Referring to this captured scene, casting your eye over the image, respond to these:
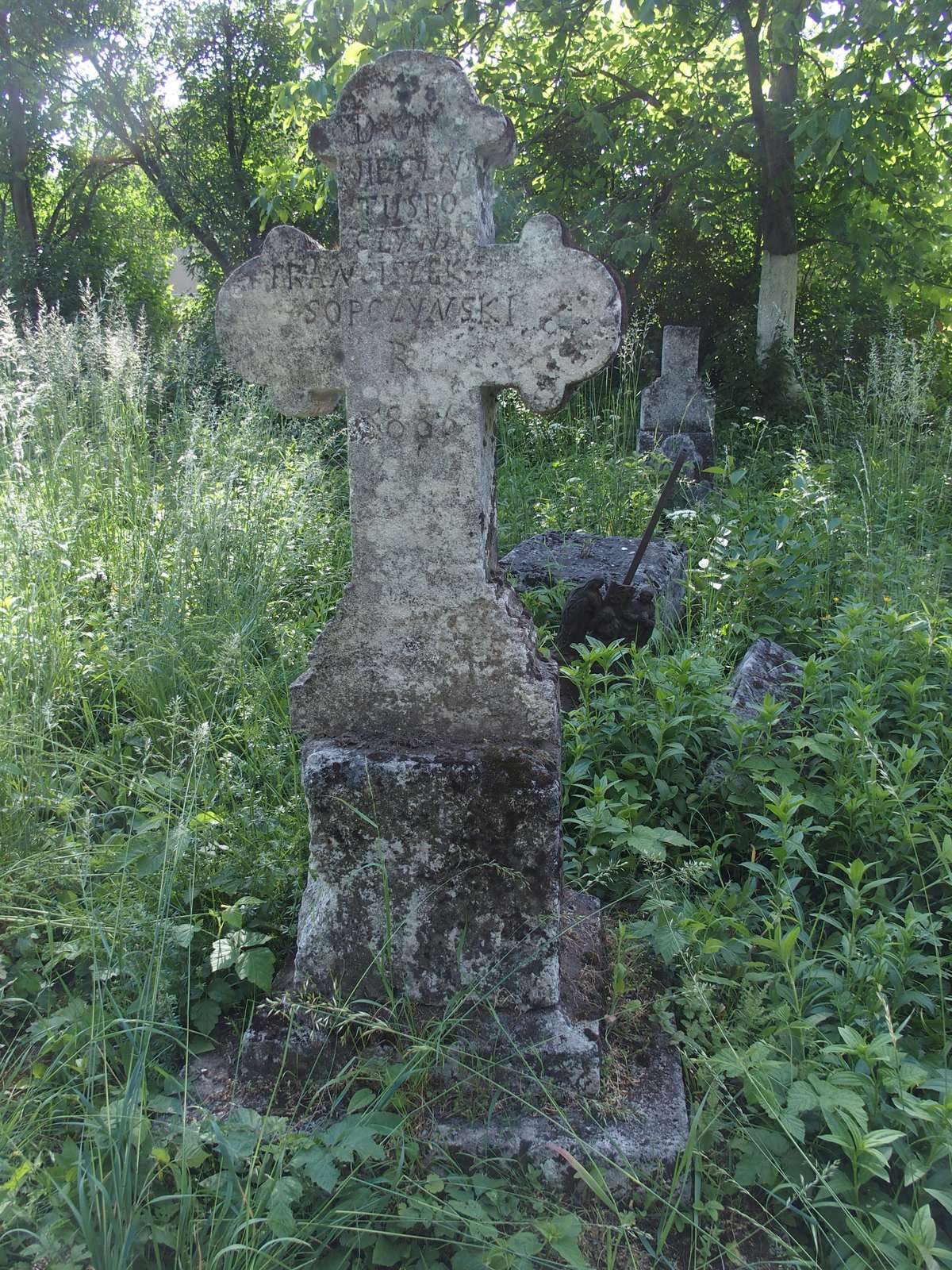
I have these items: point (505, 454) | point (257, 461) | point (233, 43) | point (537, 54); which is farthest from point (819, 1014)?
point (233, 43)

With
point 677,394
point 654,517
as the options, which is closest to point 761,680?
point 654,517

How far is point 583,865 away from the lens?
2.50 meters

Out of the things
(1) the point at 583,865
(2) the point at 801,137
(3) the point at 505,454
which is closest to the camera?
(1) the point at 583,865

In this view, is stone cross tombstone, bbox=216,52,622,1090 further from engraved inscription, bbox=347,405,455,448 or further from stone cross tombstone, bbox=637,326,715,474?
stone cross tombstone, bbox=637,326,715,474

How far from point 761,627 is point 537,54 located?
9200 millimetres

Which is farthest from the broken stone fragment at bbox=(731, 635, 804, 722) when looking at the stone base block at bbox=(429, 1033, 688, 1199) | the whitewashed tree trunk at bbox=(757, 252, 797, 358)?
the whitewashed tree trunk at bbox=(757, 252, 797, 358)

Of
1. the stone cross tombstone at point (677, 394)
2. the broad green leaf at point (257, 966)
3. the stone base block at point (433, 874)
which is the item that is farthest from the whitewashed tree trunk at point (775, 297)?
the broad green leaf at point (257, 966)

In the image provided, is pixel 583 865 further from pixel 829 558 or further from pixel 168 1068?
pixel 829 558

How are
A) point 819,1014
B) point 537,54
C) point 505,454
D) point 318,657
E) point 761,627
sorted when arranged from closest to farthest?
1. point 819,1014
2. point 318,657
3. point 761,627
4. point 505,454
5. point 537,54

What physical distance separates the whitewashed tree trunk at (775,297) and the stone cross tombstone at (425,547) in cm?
911

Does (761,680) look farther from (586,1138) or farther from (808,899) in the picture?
(586,1138)

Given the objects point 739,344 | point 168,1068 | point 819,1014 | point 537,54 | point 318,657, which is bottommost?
point 168,1068

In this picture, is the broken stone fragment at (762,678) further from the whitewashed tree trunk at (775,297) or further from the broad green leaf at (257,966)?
the whitewashed tree trunk at (775,297)

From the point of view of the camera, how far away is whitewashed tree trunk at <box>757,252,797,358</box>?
10.3 metres
